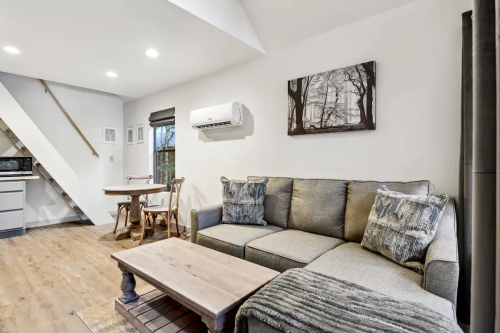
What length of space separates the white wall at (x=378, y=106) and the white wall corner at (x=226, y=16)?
0.34m

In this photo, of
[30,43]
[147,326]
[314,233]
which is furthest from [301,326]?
[30,43]

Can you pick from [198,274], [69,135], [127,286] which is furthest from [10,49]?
[198,274]

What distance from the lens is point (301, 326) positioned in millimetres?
982

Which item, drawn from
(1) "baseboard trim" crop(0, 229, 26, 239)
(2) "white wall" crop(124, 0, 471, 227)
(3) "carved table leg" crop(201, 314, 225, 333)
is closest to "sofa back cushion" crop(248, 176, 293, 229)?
(2) "white wall" crop(124, 0, 471, 227)

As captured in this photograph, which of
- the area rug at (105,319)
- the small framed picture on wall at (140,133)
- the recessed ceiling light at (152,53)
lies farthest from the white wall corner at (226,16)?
the small framed picture on wall at (140,133)

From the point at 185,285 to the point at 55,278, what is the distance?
184 centimetres

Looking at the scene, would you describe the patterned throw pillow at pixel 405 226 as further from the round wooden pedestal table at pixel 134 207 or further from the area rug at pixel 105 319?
the round wooden pedestal table at pixel 134 207

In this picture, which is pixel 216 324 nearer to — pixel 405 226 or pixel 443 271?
pixel 443 271

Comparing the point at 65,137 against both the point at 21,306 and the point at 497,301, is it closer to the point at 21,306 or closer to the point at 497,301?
the point at 21,306

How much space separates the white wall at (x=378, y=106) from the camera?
1945 mm

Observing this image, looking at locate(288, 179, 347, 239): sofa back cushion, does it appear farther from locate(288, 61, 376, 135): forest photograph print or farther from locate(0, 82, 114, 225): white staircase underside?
locate(0, 82, 114, 225): white staircase underside

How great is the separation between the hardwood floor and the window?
1251 mm

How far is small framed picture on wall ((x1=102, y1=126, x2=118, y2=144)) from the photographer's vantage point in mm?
5129

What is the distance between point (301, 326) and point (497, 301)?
2.32ft
